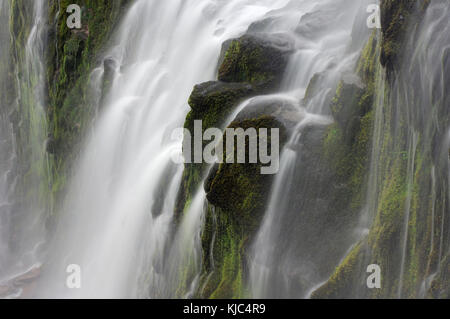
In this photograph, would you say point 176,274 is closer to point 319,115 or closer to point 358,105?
point 319,115

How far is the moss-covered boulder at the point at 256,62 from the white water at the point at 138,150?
1686 millimetres

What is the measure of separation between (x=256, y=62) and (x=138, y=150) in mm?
3405

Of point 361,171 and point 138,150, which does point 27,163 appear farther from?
point 361,171

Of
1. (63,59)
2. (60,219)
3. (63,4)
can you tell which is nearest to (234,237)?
(60,219)

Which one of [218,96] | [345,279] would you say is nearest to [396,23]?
[218,96]

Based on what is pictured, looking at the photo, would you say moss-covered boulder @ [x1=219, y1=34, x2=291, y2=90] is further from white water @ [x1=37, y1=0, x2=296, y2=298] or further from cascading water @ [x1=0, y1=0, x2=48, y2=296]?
cascading water @ [x1=0, y1=0, x2=48, y2=296]

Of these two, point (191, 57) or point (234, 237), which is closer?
point (234, 237)

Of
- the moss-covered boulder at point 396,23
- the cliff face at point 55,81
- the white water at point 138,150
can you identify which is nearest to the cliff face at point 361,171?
the moss-covered boulder at point 396,23

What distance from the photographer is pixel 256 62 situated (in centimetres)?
729

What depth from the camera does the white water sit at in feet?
27.3

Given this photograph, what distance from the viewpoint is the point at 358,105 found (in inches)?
230

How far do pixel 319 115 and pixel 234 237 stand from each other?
1.95 m

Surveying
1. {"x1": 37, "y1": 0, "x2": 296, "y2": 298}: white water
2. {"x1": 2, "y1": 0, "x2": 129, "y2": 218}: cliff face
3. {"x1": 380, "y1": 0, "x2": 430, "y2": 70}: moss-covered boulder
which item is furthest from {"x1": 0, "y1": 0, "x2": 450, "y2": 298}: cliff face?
{"x1": 2, "y1": 0, "x2": 129, "y2": 218}: cliff face

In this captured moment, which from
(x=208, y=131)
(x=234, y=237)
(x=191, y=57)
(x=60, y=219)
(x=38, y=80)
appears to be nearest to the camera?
(x=234, y=237)
